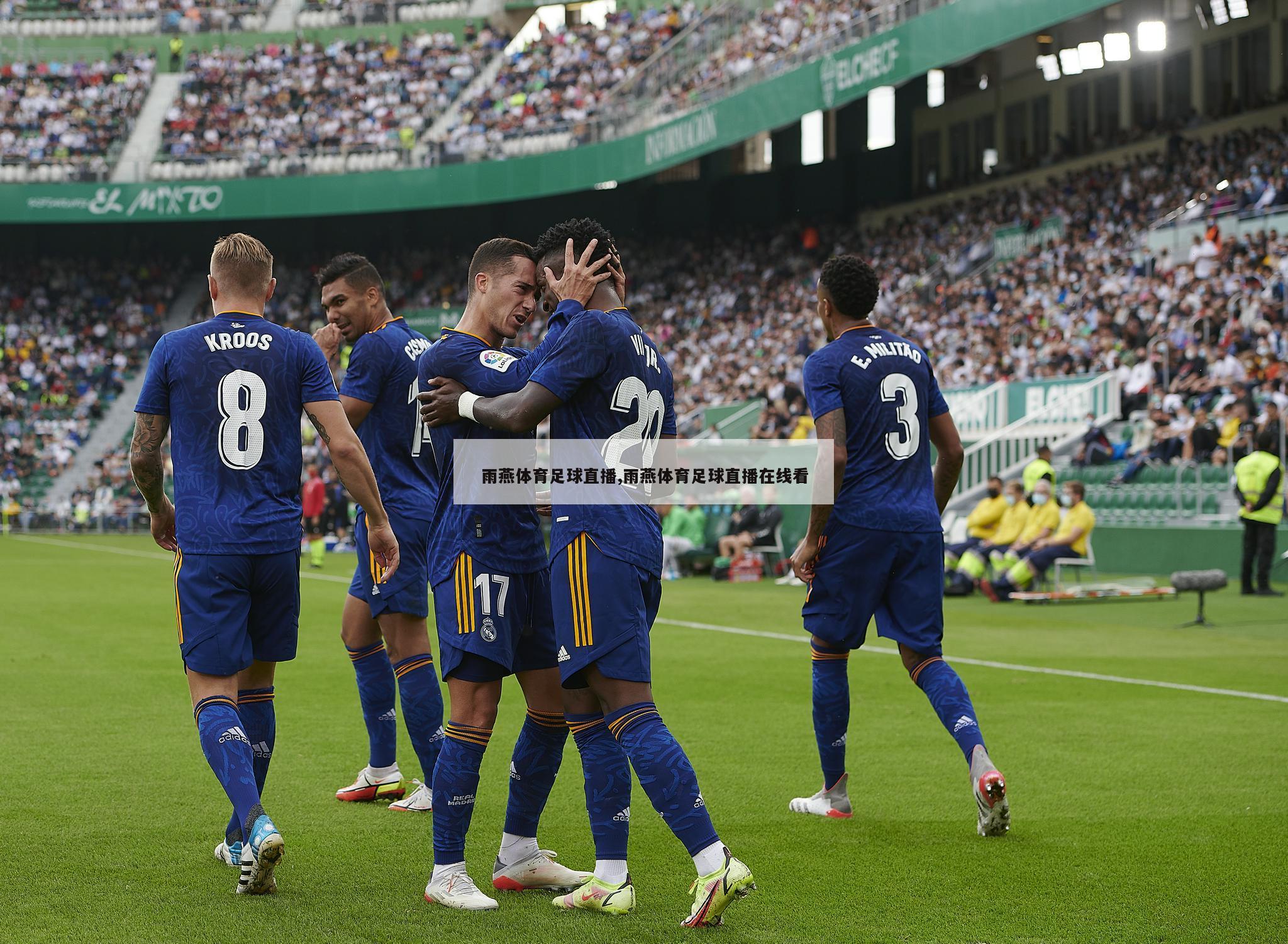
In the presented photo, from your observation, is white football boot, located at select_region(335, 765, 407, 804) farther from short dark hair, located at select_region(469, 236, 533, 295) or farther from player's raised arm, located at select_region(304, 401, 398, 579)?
short dark hair, located at select_region(469, 236, 533, 295)

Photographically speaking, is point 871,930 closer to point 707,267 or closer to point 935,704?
point 935,704

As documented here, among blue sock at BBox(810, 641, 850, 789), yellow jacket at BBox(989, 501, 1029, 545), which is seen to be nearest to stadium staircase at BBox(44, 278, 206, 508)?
yellow jacket at BBox(989, 501, 1029, 545)

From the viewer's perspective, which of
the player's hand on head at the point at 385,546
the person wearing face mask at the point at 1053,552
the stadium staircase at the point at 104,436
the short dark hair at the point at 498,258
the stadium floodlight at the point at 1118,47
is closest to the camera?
the short dark hair at the point at 498,258

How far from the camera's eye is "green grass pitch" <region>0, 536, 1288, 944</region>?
466 centimetres

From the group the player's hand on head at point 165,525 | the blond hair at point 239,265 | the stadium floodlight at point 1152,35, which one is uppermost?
the stadium floodlight at point 1152,35

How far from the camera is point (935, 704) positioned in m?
6.14

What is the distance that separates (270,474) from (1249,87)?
1135 inches

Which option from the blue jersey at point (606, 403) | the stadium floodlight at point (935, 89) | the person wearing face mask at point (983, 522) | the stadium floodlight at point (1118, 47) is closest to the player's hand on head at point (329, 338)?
the blue jersey at point (606, 403)

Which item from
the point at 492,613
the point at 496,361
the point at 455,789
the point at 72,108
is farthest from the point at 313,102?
the point at 455,789

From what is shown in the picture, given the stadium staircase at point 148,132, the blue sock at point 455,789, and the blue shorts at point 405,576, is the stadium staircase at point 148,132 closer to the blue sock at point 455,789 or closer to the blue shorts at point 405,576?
the blue shorts at point 405,576

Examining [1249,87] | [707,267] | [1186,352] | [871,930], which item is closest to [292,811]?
[871,930]

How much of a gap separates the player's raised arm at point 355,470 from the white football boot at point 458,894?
110cm

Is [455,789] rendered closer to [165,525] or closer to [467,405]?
[467,405]

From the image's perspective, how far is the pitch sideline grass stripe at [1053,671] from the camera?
393 inches
